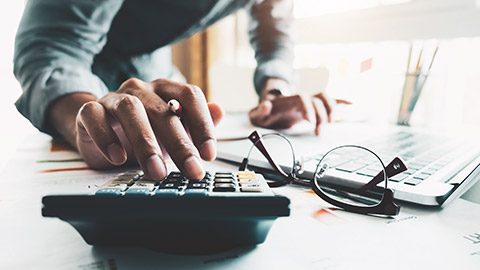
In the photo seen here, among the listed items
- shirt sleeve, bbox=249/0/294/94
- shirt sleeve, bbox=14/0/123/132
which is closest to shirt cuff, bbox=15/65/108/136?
shirt sleeve, bbox=14/0/123/132

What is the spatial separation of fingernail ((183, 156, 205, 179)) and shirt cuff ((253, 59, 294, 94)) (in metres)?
0.77

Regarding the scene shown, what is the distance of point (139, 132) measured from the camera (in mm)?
322

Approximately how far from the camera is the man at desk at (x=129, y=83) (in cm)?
34

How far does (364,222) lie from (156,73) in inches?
35.5

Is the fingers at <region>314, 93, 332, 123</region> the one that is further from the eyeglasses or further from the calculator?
the calculator

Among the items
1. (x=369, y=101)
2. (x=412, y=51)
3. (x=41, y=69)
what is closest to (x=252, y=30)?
(x=412, y=51)

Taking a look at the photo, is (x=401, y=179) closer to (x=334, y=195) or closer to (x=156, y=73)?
(x=334, y=195)

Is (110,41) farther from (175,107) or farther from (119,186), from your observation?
(119,186)

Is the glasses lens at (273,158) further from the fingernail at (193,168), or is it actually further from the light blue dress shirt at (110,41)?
the light blue dress shirt at (110,41)

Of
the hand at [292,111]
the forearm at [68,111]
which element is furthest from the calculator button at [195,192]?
the hand at [292,111]

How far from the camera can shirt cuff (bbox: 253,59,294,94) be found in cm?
104

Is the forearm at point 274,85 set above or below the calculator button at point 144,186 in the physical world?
below

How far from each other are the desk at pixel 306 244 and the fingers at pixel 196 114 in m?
0.11

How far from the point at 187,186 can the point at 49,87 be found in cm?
42
